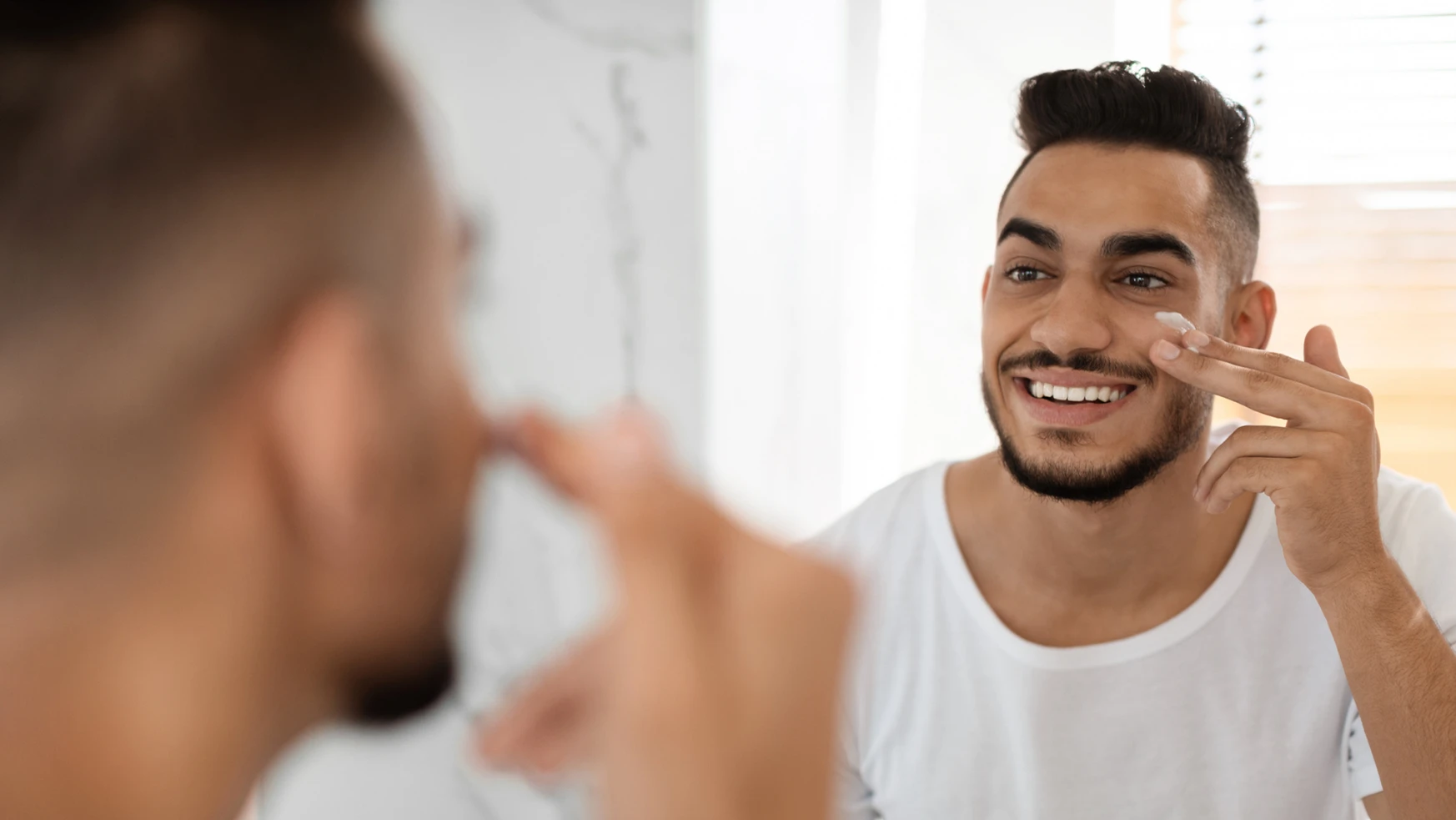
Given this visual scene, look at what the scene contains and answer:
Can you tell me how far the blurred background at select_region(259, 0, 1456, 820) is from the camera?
1.41ft

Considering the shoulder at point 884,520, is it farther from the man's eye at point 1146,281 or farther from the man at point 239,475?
the man at point 239,475

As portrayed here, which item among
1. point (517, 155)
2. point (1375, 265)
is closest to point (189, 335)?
point (517, 155)

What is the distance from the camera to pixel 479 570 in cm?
44

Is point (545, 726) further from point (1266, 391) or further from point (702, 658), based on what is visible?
point (1266, 391)

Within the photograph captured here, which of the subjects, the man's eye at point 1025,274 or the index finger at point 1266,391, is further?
the man's eye at point 1025,274

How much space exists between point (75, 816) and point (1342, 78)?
177cm

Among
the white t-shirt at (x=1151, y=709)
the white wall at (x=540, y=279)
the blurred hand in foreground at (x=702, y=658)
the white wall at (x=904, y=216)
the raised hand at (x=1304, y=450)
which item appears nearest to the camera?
the blurred hand in foreground at (x=702, y=658)

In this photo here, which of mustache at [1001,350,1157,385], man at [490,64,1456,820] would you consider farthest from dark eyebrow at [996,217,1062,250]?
mustache at [1001,350,1157,385]

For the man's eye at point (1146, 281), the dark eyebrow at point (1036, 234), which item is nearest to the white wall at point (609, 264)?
the dark eyebrow at point (1036, 234)

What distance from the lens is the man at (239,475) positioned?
20 centimetres

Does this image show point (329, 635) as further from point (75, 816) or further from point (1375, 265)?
point (1375, 265)

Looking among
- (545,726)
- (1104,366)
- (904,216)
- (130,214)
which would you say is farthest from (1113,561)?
(130,214)

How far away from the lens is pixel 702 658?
0.66 ft

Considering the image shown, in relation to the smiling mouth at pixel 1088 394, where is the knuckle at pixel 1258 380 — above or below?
above
